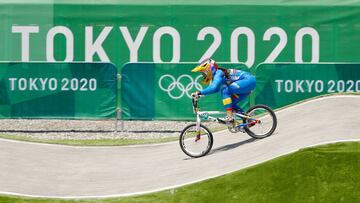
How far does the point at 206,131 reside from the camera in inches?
635

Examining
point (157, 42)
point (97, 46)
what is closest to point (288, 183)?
point (157, 42)

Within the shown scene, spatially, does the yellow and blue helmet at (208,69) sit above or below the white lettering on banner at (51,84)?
above

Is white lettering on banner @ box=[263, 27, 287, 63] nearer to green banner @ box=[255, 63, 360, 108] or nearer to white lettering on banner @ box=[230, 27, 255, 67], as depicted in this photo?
white lettering on banner @ box=[230, 27, 255, 67]

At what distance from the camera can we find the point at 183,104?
22641 mm

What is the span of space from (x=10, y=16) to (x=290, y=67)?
7.71 meters

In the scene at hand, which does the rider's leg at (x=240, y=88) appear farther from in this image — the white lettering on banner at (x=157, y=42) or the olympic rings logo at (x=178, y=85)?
the white lettering on banner at (x=157, y=42)

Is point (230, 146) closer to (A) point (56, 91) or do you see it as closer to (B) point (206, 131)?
(B) point (206, 131)

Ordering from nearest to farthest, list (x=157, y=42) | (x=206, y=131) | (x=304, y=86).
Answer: (x=206, y=131) → (x=304, y=86) → (x=157, y=42)

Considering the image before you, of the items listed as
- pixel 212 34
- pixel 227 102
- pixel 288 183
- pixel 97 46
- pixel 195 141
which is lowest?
pixel 288 183

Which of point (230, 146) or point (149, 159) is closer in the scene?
point (230, 146)

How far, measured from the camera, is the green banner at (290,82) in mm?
22922

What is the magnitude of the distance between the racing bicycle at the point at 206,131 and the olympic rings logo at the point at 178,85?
5624 millimetres

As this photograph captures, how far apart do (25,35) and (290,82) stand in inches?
286

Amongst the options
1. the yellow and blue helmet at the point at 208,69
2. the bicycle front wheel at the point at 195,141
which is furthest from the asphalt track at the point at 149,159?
the yellow and blue helmet at the point at 208,69
